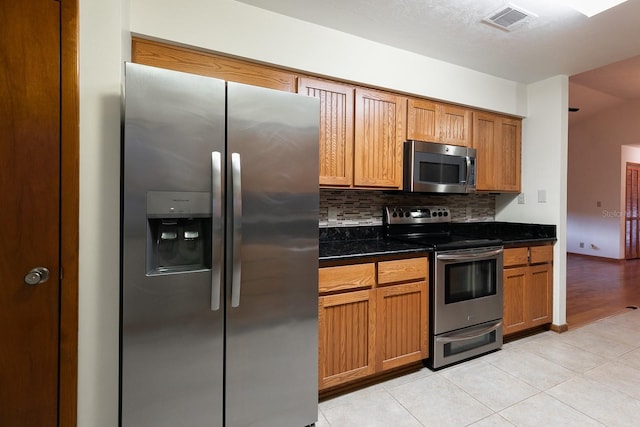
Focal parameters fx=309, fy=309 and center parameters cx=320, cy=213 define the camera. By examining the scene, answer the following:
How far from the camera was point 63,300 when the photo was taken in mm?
1271

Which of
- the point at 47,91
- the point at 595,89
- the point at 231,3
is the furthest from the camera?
the point at 595,89

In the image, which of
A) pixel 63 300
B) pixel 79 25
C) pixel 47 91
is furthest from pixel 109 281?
pixel 79 25

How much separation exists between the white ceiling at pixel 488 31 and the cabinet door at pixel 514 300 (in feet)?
5.92

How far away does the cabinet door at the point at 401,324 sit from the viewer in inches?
80.4

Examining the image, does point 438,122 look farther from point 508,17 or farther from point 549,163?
point 549,163

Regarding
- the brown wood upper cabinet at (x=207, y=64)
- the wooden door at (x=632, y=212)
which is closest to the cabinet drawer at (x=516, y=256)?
the brown wood upper cabinet at (x=207, y=64)

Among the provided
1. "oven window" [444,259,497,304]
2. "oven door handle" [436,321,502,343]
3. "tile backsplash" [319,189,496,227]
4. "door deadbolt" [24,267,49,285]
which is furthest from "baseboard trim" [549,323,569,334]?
"door deadbolt" [24,267,49,285]

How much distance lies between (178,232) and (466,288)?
6.77 feet

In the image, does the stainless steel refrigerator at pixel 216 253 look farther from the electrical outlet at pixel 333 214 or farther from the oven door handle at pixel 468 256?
the oven door handle at pixel 468 256

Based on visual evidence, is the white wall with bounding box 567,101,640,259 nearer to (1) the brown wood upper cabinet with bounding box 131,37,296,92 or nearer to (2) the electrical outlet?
(2) the electrical outlet

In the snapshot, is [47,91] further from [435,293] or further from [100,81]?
[435,293]

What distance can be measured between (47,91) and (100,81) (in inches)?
7.5

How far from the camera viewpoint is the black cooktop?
2.57m

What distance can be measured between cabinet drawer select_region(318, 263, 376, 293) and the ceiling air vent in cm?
180
